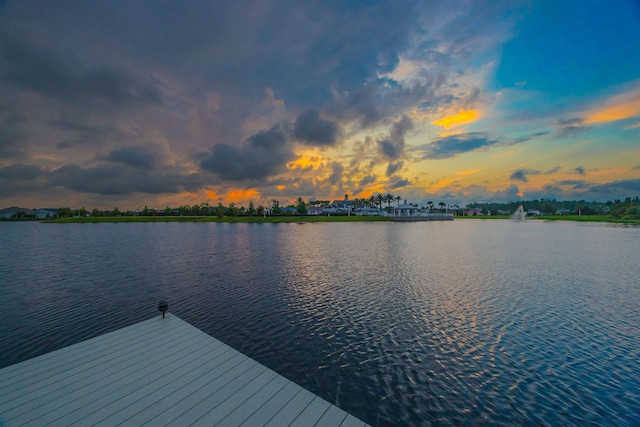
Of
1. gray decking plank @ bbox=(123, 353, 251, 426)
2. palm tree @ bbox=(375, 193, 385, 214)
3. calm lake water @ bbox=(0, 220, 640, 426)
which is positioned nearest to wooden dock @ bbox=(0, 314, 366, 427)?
gray decking plank @ bbox=(123, 353, 251, 426)

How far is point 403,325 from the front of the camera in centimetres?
1347

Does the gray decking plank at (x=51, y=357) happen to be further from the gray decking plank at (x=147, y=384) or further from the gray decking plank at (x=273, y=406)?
the gray decking plank at (x=273, y=406)

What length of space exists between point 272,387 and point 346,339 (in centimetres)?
578

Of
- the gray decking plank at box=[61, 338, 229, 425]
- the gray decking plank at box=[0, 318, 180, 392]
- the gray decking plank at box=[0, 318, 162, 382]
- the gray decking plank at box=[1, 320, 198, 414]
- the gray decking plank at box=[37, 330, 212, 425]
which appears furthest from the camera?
the gray decking plank at box=[0, 318, 162, 382]

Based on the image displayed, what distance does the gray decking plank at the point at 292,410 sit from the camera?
18.6ft

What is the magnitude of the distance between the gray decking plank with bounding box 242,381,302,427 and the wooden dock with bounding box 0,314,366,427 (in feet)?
0.08

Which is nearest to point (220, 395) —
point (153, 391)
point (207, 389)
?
point (207, 389)

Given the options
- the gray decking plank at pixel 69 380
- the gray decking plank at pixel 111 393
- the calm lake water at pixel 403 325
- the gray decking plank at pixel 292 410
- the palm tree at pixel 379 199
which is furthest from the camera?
the palm tree at pixel 379 199

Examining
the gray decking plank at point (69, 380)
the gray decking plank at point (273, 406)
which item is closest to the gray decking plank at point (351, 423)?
the gray decking plank at point (273, 406)

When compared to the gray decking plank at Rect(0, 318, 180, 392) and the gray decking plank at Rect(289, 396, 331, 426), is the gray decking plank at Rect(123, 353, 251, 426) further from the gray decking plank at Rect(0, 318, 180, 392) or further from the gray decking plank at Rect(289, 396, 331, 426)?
the gray decking plank at Rect(0, 318, 180, 392)

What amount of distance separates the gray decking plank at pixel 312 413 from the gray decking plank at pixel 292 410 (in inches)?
3.5

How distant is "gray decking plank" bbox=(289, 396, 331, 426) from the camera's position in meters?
5.68

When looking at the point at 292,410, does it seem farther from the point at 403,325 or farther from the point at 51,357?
the point at 403,325

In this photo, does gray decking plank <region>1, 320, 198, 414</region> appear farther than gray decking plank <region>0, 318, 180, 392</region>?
No
